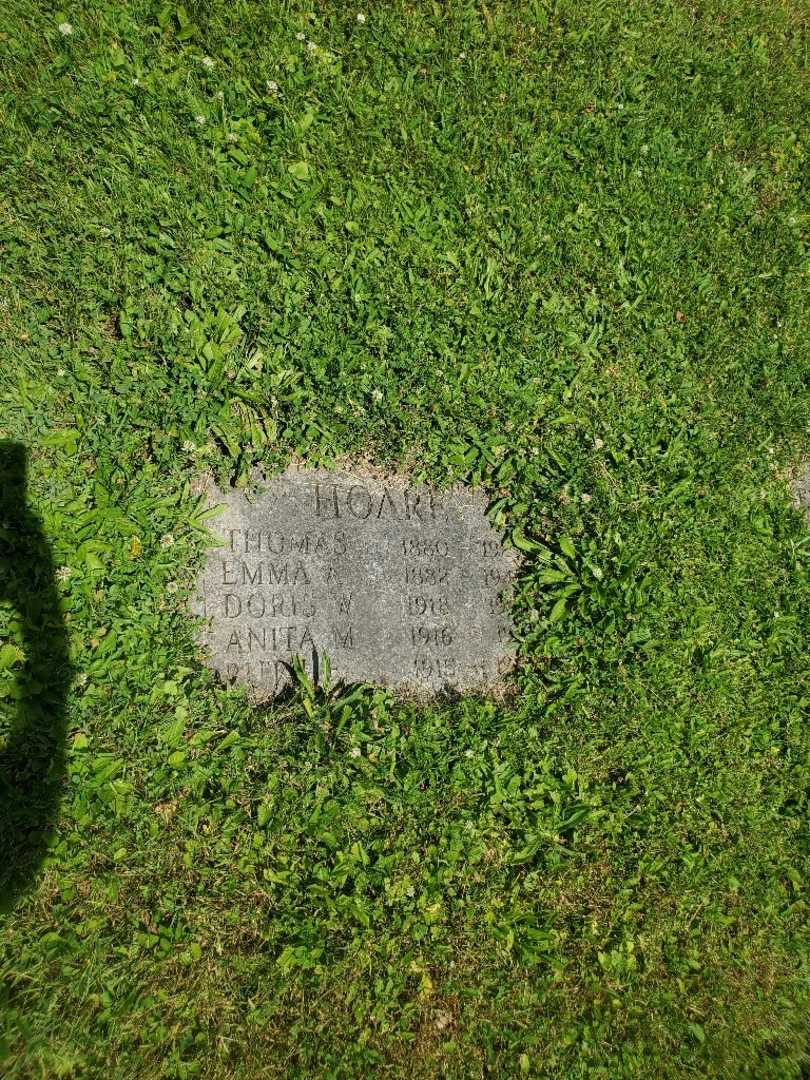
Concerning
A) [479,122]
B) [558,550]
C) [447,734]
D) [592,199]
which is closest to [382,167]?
[479,122]

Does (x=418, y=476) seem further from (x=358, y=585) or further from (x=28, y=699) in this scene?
(x=28, y=699)

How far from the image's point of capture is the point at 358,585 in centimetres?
325

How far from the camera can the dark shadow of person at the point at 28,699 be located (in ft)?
8.80

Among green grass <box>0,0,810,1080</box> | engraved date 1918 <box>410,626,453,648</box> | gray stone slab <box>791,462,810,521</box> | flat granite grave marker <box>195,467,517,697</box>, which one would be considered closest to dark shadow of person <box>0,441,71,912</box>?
green grass <box>0,0,810,1080</box>

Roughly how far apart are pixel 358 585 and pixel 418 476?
2.13 ft

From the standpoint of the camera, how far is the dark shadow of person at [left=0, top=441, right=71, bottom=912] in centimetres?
268

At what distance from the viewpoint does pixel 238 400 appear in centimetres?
328

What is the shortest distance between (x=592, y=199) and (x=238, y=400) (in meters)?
2.35

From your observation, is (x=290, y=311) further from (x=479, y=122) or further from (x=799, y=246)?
(x=799, y=246)

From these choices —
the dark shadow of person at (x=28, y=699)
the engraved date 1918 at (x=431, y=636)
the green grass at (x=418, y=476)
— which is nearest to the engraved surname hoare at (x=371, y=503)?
the green grass at (x=418, y=476)

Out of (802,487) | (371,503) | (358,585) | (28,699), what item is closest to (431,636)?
(358,585)

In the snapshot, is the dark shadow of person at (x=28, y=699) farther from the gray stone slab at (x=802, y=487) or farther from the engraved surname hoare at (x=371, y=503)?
the gray stone slab at (x=802, y=487)

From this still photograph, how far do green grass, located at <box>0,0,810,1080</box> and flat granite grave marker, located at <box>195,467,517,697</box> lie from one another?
0.46 feet

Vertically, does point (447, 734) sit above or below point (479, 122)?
below
